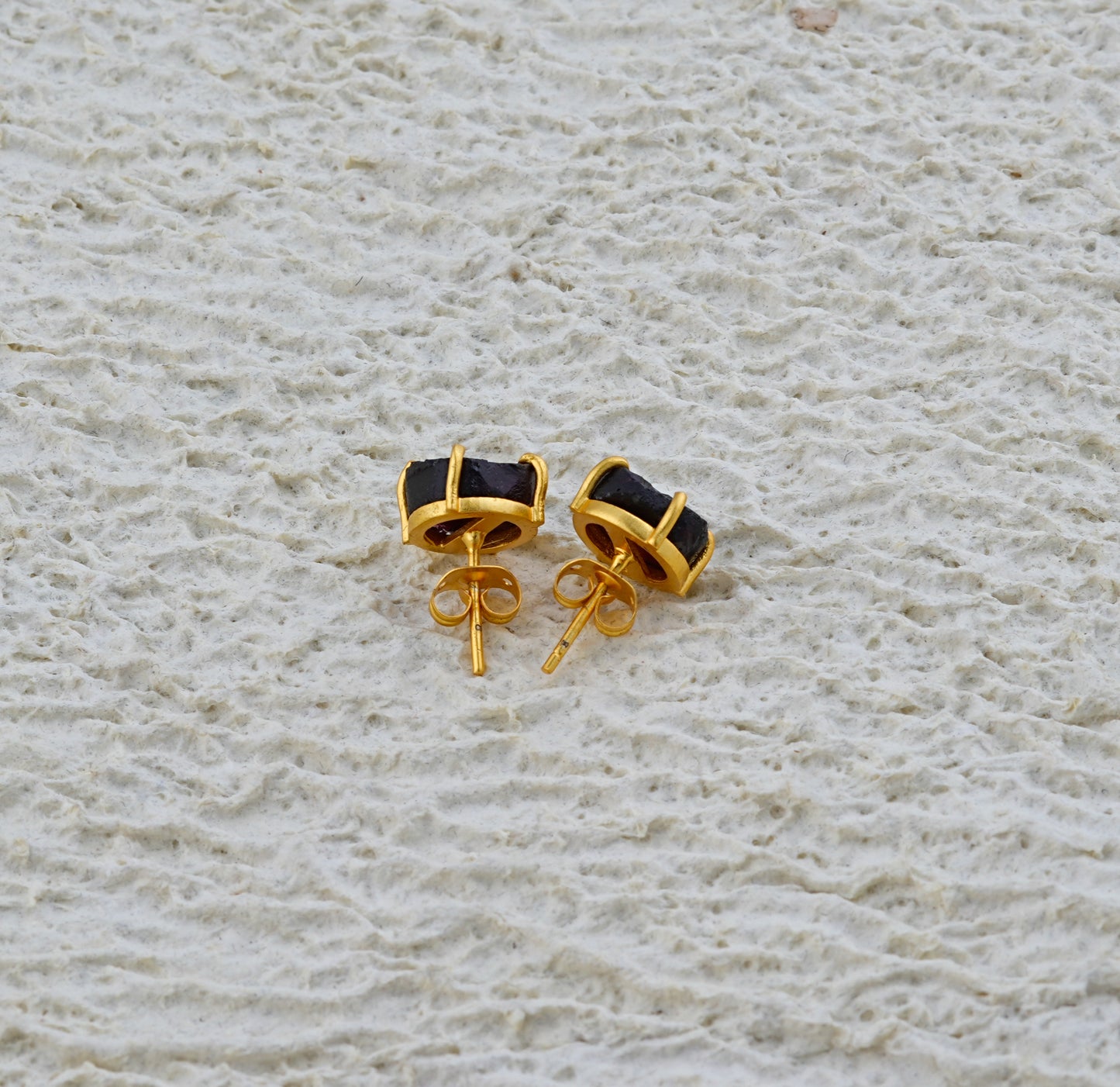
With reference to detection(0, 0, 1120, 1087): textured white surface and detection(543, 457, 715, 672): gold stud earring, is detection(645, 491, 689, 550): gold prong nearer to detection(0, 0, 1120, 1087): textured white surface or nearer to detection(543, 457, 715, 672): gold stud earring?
detection(543, 457, 715, 672): gold stud earring

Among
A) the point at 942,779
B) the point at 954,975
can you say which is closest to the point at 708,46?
the point at 942,779

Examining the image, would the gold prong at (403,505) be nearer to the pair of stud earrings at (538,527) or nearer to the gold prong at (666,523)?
the pair of stud earrings at (538,527)

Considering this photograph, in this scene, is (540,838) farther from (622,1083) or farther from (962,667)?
(962,667)

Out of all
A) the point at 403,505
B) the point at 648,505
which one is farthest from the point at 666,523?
the point at 403,505

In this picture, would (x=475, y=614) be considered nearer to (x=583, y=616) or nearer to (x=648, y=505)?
(x=583, y=616)

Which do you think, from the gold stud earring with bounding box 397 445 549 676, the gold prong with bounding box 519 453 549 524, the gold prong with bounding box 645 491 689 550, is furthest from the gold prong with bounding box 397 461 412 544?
the gold prong with bounding box 645 491 689 550

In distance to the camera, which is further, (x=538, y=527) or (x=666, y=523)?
(x=538, y=527)
